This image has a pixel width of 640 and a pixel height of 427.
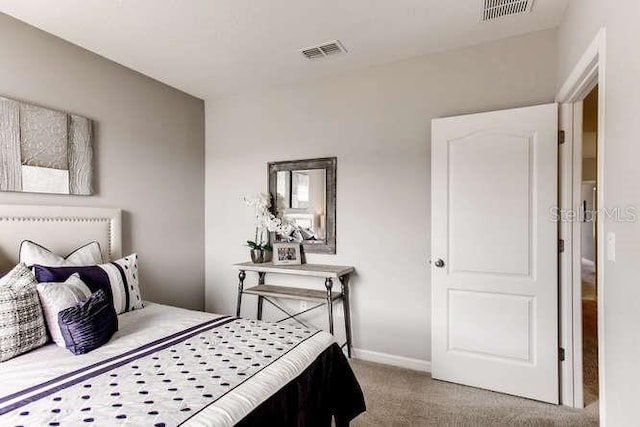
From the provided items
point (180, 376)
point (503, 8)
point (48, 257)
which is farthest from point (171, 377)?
point (503, 8)

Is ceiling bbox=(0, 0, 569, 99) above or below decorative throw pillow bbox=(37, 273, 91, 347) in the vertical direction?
above

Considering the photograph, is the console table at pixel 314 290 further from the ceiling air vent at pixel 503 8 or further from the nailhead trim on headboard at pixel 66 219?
the ceiling air vent at pixel 503 8

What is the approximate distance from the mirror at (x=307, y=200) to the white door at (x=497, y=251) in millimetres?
947

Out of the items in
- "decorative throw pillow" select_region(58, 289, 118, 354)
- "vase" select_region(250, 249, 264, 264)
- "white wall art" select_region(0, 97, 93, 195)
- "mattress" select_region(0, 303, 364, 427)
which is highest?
"white wall art" select_region(0, 97, 93, 195)

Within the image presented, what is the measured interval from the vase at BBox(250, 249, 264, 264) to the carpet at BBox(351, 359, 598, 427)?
1383 millimetres

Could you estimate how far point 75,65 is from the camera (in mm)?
2697

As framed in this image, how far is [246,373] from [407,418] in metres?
1.28

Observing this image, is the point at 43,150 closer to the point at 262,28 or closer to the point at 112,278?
the point at 112,278

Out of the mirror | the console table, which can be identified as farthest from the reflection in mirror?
the console table

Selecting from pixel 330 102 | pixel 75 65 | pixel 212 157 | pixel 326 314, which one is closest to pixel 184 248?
pixel 212 157

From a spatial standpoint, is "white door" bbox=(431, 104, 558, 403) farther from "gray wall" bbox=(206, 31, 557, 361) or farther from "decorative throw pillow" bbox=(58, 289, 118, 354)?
"decorative throw pillow" bbox=(58, 289, 118, 354)

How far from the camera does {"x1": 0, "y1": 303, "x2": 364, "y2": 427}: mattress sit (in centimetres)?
117

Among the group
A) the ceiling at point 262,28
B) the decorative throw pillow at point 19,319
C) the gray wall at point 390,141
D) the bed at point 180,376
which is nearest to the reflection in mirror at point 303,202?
the gray wall at point 390,141

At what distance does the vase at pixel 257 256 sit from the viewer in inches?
134
